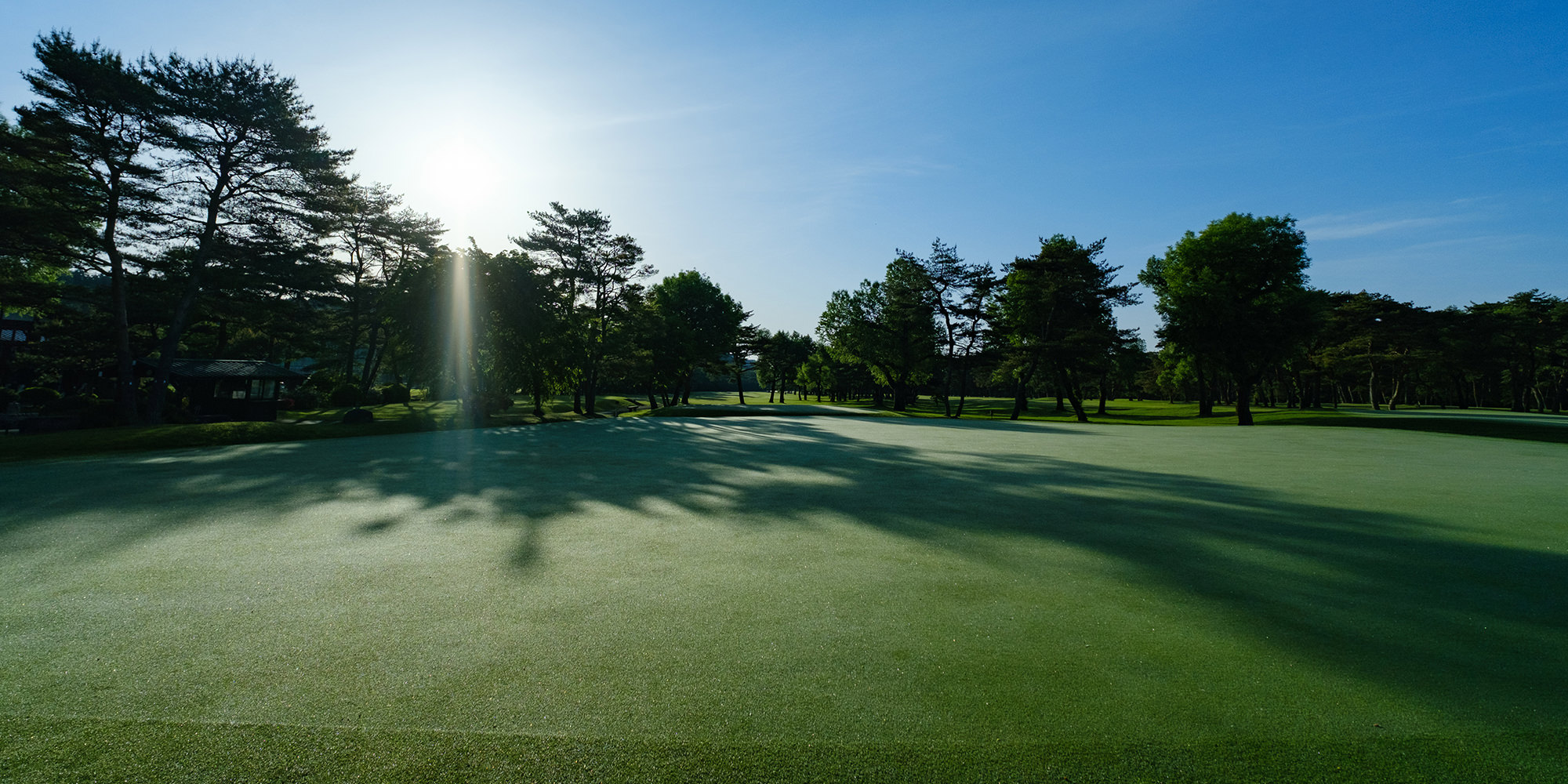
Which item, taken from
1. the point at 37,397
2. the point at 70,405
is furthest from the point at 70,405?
the point at 37,397

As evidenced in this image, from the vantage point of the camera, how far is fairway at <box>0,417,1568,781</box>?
2.42 m

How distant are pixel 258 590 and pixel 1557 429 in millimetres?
34322

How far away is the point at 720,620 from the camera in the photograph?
3.88 m

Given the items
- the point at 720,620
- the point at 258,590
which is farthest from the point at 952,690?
the point at 258,590

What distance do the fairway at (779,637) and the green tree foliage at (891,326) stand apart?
33.0 meters

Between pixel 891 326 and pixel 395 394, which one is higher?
pixel 891 326

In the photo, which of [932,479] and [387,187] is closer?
[932,479]

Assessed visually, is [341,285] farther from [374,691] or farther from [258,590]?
[374,691]

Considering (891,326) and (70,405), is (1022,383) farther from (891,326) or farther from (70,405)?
(70,405)

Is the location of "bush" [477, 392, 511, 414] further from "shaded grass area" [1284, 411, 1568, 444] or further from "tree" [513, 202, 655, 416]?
"shaded grass area" [1284, 411, 1568, 444]

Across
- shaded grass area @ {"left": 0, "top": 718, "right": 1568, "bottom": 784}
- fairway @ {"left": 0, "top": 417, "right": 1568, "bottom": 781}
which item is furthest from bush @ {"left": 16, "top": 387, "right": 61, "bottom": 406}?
shaded grass area @ {"left": 0, "top": 718, "right": 1568, "bottom": 784}

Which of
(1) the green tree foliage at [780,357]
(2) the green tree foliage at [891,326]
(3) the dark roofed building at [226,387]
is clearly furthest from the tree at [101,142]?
(1) the green tree foliage at [780,357]

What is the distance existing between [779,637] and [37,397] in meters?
40.5

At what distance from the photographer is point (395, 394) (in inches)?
1686
